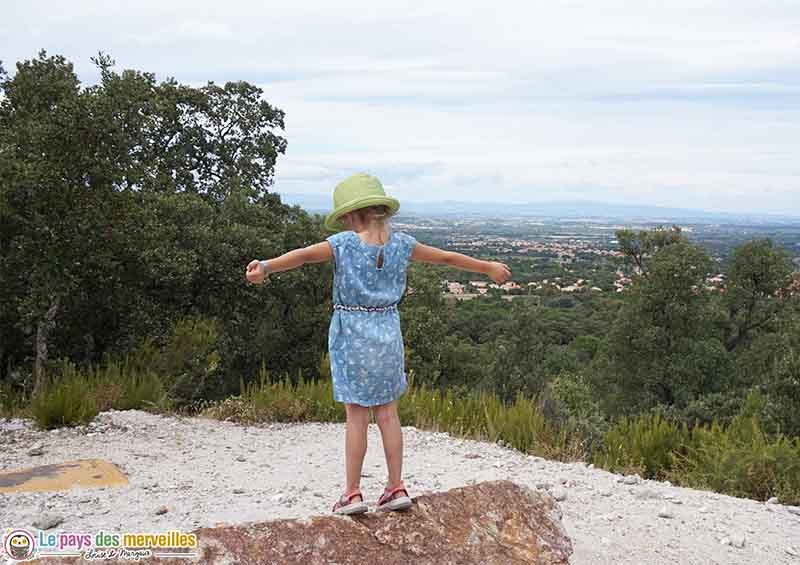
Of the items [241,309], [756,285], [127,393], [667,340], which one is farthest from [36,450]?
[756,285]

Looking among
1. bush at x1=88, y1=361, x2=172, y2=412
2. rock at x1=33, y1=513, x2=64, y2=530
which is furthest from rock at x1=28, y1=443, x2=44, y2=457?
rock at x1=33, y1=513, x2=64, y2=530

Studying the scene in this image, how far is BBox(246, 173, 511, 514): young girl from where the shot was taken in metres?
3.67

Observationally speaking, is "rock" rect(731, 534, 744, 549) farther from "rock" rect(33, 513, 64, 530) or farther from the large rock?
"rock" rect(33, 513, 64, 530)

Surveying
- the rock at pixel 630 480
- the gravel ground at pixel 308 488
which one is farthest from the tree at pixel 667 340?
the gravel ground at pixel 308 488

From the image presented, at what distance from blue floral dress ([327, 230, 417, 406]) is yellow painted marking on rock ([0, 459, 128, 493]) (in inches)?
85.3

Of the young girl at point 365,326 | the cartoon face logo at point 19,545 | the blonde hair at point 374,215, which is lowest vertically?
the cartoon face logo at point 19,545

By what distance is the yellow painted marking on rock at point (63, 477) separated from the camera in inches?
186

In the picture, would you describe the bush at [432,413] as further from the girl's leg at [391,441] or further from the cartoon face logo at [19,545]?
the cartoon face logo at [19,545]

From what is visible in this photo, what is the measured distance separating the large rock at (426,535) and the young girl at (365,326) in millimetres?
131

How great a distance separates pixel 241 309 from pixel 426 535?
1124 centimetres

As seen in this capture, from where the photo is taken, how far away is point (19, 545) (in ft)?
10.8

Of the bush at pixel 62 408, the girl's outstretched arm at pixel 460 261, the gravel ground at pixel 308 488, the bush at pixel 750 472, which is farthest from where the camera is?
the bush at pixel 62 408

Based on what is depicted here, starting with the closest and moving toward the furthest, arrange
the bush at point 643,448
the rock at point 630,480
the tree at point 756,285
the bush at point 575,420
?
the rock at point 630,480 < the bush at point 643,448 < the bush at point 575,420 < the tree at point 756,285

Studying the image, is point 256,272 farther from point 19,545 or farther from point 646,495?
point 646,495
